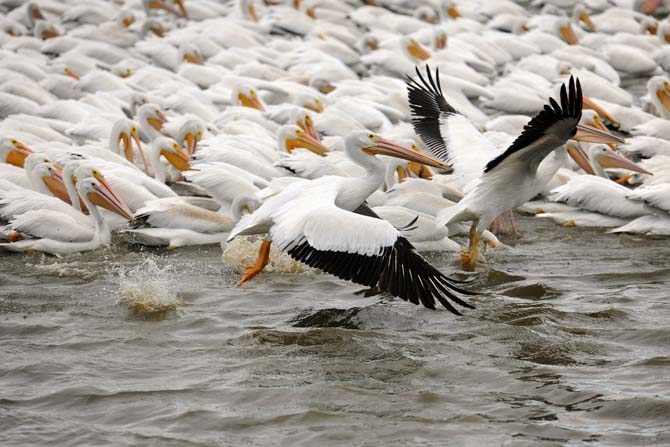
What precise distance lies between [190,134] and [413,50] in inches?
198

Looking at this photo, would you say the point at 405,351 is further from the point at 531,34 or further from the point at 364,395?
the point at 531,34

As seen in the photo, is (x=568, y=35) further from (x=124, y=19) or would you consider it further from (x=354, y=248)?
(x=354, y=248)

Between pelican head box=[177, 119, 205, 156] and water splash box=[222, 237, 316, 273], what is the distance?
253cm

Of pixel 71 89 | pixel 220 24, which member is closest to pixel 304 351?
pixel 71 89

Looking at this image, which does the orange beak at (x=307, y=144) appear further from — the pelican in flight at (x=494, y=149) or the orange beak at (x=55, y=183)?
the orange beak at (x=55, y=183)

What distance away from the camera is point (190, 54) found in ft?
44.9

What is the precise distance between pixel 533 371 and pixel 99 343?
222cm

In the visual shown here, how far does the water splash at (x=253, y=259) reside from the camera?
23.0 ft

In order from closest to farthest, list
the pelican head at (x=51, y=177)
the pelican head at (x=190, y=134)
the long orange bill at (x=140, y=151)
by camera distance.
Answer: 1. the pelican head at (x=51, y=177)
2. the long orange bill at (x=140, y=151)
3. the pelican head at (x=190, y=134)

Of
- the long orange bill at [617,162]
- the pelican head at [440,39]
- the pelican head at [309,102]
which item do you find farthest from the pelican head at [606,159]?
the pelican head at [440,39]

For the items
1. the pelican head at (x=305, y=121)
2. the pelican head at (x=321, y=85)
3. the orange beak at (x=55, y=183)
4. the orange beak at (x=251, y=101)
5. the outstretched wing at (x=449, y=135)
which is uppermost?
the outstretched wing at (x=449, y=135)

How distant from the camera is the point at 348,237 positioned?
17.2 ft

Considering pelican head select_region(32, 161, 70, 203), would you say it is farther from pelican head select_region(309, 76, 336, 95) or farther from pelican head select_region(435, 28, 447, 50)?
pelican head select_region(435, 28, 447, 50)

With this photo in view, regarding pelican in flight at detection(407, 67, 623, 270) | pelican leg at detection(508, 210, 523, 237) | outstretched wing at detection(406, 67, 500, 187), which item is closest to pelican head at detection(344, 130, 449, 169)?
pelican in flight at detection(407, 67, 623, 270)
